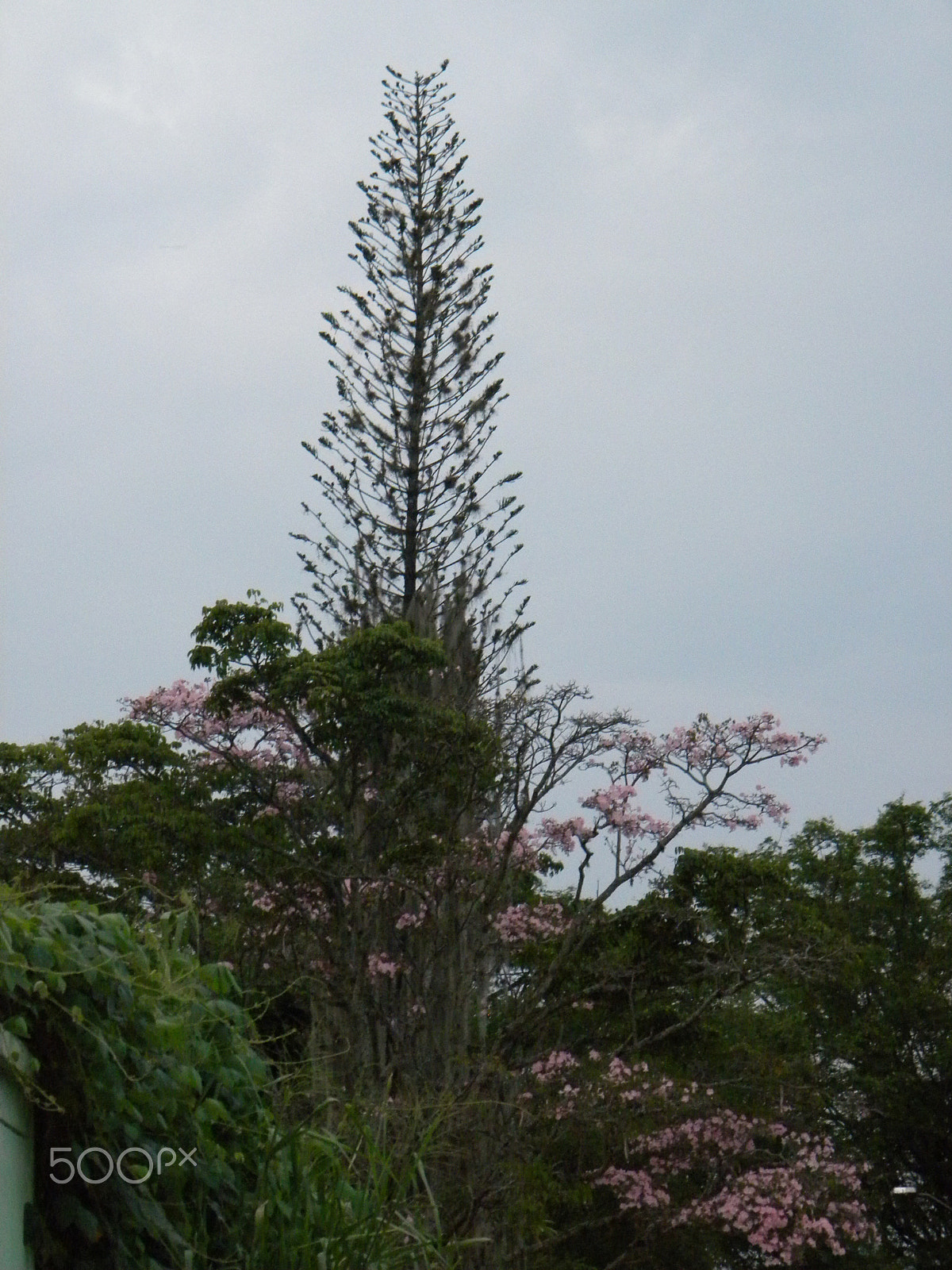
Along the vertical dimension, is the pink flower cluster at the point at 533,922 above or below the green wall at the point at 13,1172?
above

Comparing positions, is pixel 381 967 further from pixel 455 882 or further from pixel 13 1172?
pixel 13 1172

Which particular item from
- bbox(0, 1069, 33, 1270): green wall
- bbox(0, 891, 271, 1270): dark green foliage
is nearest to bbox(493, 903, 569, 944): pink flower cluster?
bbox(0, 891, 271, 1270): dark green foliage

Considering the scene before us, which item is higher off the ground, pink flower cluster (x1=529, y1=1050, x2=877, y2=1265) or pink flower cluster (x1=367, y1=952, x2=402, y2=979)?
pink flower cluster (x1=367, y1=952, x2=402, y2=979)

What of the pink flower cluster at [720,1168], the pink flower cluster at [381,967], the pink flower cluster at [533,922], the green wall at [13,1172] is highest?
the pink flower cluster at [533,922]

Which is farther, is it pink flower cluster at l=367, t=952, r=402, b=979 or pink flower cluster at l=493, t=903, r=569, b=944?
pink flower cluster at l=493, t=903, r=569, b=944

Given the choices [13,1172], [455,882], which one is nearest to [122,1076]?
[13,1172]

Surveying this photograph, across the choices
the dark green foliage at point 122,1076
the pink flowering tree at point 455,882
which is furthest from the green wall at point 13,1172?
the pink flowering tree at point 455,882

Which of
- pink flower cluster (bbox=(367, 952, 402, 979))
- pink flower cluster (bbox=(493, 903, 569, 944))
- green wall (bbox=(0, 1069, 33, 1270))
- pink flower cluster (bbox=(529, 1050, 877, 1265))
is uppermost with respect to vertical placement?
pink flower cluster (bbox=(493, 903, 569, 944))

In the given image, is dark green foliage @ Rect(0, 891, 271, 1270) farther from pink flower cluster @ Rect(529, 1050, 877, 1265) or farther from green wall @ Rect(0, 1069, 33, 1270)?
pink flower cluster @ Rect(529, 1050, 877, 1265)

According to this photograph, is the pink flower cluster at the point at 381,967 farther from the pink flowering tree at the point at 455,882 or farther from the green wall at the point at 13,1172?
the green wall at the point at 13,1172

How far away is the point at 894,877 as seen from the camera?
24703 millimetres

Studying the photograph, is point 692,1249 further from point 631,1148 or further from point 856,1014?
point 856,1014

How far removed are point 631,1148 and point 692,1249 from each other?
3643 millimetres

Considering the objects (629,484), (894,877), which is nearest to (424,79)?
(629,484)
